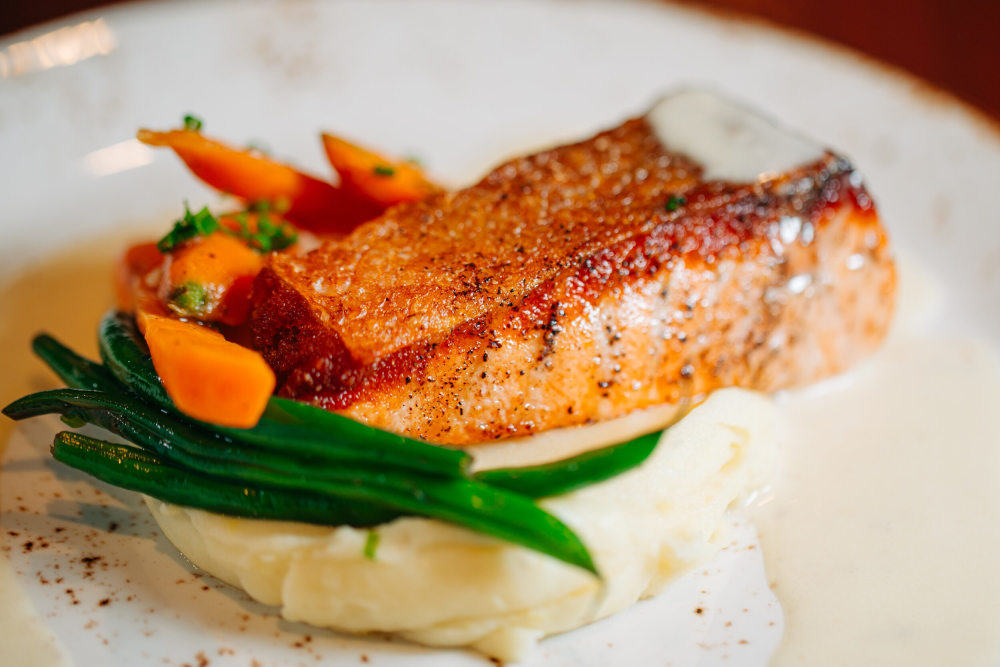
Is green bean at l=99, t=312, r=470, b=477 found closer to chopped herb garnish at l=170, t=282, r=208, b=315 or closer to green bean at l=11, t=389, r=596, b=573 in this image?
green bean at l=11, t=389, r=596, b=573

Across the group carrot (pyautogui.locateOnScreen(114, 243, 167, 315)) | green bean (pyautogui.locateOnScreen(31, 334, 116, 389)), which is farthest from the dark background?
green bean (pyautogui.locateOnScreen(31, 334, 116, 389))

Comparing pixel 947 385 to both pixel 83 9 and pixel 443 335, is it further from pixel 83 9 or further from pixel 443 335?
pixel 83 9

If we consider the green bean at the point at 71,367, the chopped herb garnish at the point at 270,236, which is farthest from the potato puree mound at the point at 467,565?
the chopped herb garnish at the point at 270,236

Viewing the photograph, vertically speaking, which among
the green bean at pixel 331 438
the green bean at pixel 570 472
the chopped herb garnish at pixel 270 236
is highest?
the chopped herb garnish at pixel 270 236

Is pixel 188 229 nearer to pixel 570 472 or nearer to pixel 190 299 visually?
pixel 190 299

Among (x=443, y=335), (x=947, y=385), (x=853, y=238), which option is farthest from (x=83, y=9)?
(x=947, y=385)

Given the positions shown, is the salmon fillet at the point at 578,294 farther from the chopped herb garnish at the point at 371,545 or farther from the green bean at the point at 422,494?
the chopped herb garnish at the point at 371,545

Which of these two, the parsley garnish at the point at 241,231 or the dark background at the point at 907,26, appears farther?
the dark background at the point at 907,26

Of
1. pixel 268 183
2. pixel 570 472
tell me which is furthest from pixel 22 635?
pixel 268 183
